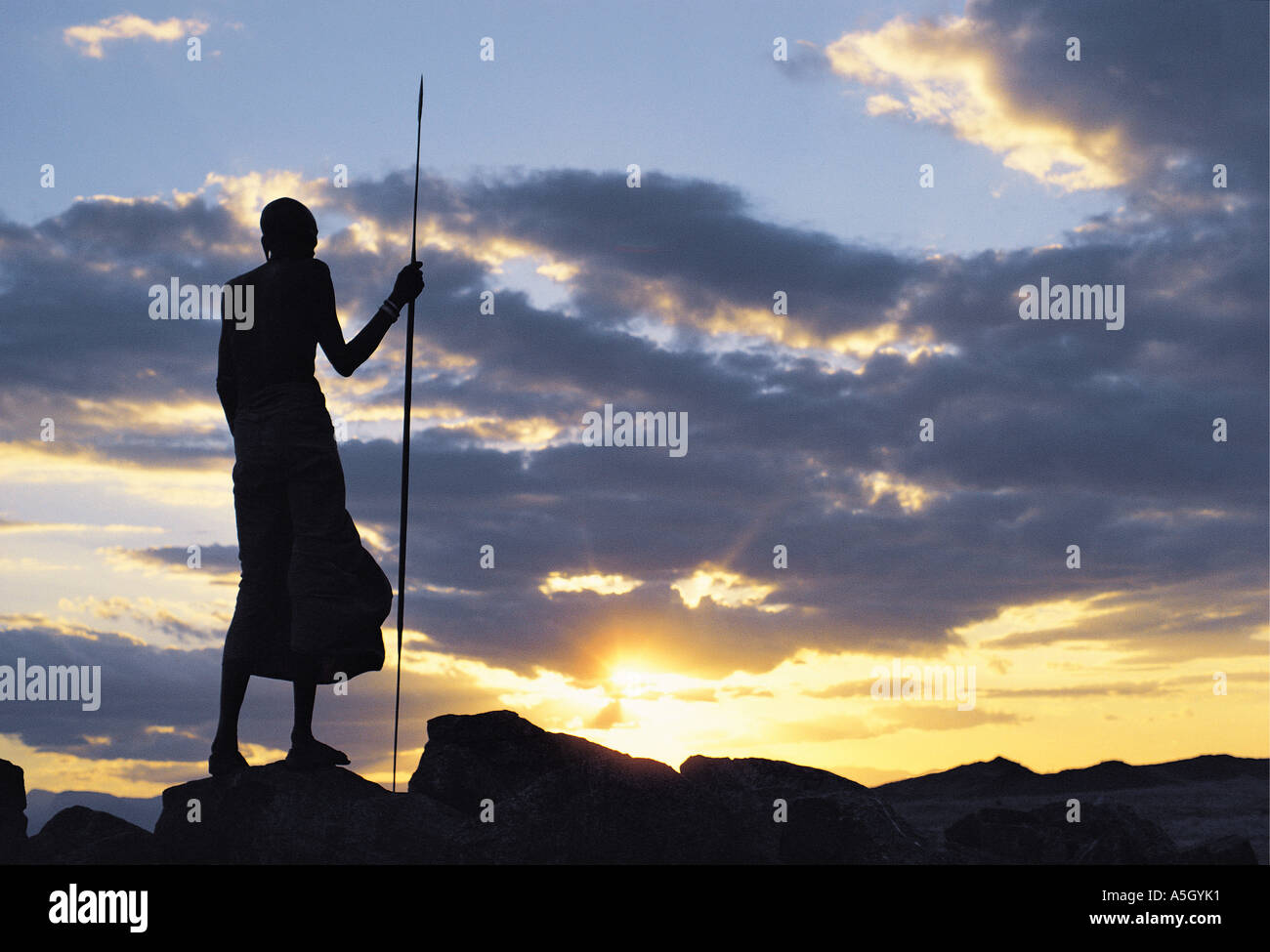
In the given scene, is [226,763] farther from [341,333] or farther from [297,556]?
[341,333]

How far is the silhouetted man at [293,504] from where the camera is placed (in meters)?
9.72

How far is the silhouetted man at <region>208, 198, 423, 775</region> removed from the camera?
9.72 m

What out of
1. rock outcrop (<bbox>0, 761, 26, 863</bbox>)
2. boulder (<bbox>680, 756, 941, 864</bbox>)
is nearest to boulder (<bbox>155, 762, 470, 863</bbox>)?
rock outcrop (<bbox>0, 761, 26, 863</bbox>)

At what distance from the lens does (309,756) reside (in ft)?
32.4

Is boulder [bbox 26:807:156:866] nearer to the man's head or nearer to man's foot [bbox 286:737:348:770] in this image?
man's foot [bbox 286:737:348:770]

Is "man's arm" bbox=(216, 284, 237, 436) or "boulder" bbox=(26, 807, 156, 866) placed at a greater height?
"man's arm" bbox=(216, 284, 237, 436)

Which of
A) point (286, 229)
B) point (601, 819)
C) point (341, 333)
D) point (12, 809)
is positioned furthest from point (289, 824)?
point (286, 229)

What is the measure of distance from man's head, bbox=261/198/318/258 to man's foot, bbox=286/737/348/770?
3.73m

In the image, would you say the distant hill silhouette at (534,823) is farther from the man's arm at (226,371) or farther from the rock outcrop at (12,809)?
the man's arm at (226,371)

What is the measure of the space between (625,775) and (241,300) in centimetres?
463
